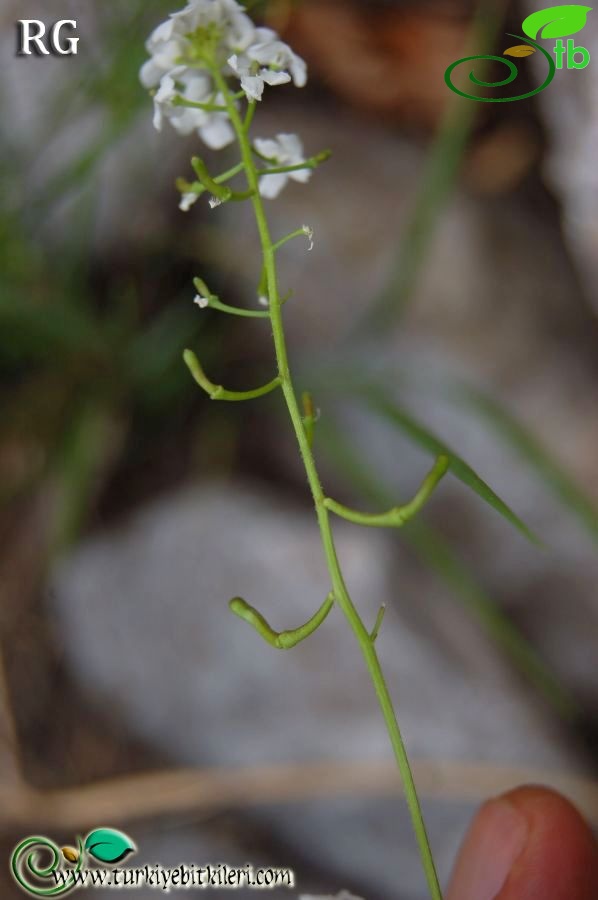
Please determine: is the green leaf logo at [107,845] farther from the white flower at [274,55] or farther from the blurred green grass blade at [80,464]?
the white flower at [274,55]

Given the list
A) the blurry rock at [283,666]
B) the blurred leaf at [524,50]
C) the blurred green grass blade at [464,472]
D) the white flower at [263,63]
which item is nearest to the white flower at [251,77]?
the white flower at [263,63]

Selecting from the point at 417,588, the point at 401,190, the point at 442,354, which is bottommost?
the point at 417,588

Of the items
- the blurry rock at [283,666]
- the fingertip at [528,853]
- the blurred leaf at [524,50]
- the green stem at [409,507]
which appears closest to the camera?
the green stem at [409,507]

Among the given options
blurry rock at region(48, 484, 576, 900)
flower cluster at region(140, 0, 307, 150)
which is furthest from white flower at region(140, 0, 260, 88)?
blurry rock at region(48, 484, 576, 900)

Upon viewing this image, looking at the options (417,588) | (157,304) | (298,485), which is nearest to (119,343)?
(157,304)

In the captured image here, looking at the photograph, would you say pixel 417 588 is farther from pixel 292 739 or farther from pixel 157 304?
pixel 157 304

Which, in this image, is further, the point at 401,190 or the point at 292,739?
the point at 401,190
